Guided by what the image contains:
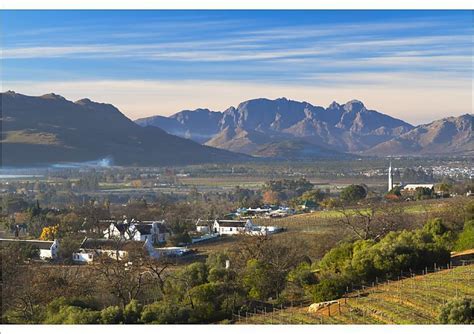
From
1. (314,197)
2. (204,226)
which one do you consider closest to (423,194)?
(314,197)

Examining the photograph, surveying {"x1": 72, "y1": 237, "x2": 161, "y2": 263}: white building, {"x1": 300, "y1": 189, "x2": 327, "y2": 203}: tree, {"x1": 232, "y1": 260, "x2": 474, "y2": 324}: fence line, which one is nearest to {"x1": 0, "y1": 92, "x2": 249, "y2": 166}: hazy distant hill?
{"x1": 300, "y1": 189, "x2": 327, "y2": 203}: tree

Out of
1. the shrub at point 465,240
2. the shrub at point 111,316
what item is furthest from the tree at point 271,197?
the shrub at point 111,316

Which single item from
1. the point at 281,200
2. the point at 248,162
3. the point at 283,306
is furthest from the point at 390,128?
the point at 283,306

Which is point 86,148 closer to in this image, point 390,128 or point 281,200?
point 281,200

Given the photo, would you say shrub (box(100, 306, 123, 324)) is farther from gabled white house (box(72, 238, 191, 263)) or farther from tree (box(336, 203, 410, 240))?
gabled white house (box(72, 238, 191, 263))

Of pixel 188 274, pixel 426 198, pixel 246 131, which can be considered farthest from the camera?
pixel 246 131
